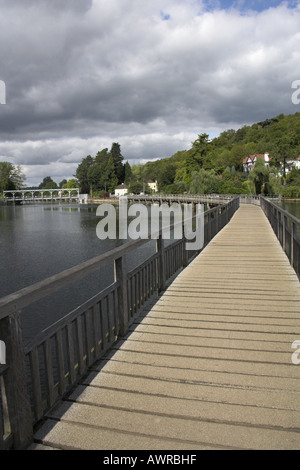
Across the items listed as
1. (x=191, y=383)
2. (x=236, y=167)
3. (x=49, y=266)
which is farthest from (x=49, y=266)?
(x=236, y=167)

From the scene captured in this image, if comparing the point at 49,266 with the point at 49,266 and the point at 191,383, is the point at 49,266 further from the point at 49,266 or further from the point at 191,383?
the point at 191,383

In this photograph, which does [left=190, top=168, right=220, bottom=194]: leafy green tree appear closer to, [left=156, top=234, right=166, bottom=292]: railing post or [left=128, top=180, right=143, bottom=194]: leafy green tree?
[left=128, top=180, right=143, bottom=194]: leafy green tree

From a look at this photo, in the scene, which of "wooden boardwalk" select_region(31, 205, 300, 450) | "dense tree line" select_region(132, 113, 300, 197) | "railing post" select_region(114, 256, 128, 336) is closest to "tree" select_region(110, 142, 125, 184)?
"dense tree line" select_region(132, 113, 300, 197)

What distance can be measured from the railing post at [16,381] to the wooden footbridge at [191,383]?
0.54 feet

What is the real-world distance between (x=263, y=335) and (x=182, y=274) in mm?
3218

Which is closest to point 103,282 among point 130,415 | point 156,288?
point 156,288

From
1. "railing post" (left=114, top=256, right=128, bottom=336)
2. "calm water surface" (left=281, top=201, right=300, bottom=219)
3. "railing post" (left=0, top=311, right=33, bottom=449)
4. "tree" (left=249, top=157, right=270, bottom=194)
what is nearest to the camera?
"railing post" (left=0, top=311, right=33, bottom=449)

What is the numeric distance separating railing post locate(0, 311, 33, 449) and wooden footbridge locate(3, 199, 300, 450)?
16 centimetres

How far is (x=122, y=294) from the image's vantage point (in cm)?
412

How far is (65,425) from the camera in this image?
2619 mm

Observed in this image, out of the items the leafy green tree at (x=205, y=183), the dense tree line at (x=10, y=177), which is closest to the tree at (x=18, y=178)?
the dense tree line at (x=10, y=177)

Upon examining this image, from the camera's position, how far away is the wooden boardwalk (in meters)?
2.49

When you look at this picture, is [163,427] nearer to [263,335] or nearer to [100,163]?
[263,335]

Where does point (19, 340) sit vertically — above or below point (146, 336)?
above
